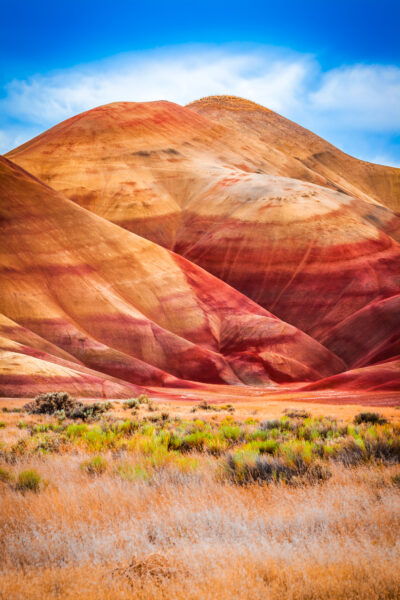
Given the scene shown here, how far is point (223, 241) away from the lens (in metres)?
84.6

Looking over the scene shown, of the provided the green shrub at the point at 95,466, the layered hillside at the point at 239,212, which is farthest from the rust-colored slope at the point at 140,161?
the green shrub at the point at 95,466

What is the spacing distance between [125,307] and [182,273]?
12667 mm

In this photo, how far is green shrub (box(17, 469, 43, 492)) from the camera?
7.22 meters

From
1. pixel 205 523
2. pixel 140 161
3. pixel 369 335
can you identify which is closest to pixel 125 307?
pixel 369 335

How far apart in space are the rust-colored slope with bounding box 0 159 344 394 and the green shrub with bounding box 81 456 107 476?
138 ft

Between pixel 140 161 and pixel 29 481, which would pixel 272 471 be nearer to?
pixel 29 481

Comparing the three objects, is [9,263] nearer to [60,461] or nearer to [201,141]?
[60,461]

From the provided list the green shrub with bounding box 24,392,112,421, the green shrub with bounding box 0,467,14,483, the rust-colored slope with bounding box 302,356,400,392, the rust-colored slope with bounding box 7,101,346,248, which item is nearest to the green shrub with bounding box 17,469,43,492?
the green shrub with bounding box 0,467,14,483

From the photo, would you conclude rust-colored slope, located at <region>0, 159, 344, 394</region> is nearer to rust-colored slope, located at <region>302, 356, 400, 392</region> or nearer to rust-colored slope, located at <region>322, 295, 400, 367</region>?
rust-colored slope, located at <region>322, 295, 400, 367</region>

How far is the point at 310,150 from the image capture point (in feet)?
487

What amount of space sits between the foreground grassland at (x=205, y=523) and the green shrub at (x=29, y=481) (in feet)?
0.05

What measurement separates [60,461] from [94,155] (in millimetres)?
99775

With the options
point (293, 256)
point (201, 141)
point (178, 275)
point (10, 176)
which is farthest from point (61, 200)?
point (201, 141)

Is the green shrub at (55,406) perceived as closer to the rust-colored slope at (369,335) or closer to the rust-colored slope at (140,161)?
the rust-colored slope at (369,335)
